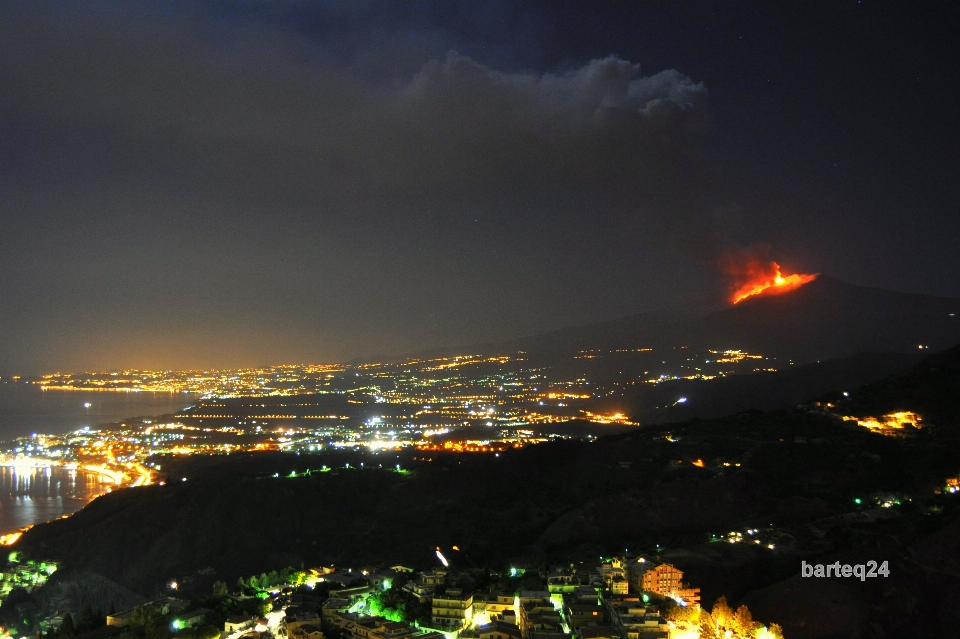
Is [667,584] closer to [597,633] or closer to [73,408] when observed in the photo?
[597,633]

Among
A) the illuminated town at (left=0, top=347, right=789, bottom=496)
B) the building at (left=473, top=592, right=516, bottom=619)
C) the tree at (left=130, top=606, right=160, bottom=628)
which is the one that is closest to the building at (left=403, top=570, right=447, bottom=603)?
the building at (left=473, top=592, right=516, bottom=619)

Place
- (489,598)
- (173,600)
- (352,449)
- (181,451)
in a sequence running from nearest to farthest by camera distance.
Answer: (489,598) < (173,600) < (352,449) < (181,451)

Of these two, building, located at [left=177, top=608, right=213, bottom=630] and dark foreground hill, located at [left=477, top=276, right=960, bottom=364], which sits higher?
dark foreground hill, located at [left=477, top=276, right=960, bottom=364]

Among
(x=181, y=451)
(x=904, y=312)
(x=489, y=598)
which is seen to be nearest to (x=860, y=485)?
(x=489, y=598)

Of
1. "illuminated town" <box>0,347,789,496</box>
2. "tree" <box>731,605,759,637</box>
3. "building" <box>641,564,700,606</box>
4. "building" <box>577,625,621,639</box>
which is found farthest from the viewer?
"illuminated town" <box>0,347,789,496</box>

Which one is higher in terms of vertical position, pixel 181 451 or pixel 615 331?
pixel 615 331

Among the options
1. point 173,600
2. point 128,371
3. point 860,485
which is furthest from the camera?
point 128,371

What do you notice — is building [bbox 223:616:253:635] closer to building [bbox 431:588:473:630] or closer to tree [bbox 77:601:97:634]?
tree [bbox 77:601:97:634]

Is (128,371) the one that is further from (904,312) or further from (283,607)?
(283,607)
